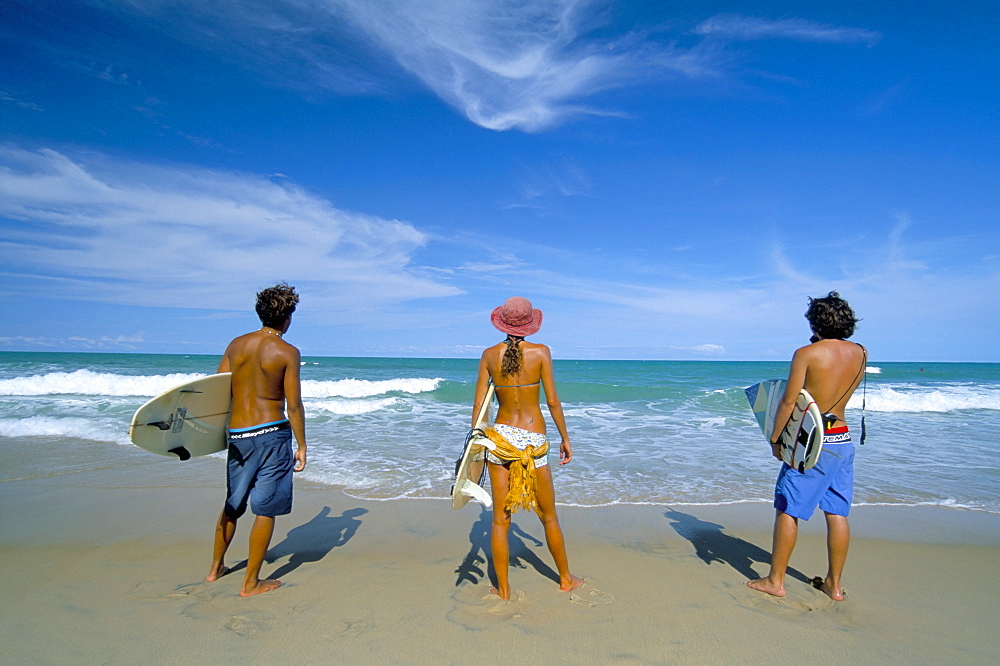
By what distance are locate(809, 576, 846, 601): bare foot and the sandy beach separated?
56 millimetres

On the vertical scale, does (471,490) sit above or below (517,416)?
below

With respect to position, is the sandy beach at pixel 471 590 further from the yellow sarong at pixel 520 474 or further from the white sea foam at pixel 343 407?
the white sea foam at pixel 343 407

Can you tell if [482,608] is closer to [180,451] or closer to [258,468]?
[258,468]

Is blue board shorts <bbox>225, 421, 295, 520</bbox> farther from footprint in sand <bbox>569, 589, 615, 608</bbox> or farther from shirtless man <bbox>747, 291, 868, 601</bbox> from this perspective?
shirtless man <bbox>747, 291, 868, 601</bbox>

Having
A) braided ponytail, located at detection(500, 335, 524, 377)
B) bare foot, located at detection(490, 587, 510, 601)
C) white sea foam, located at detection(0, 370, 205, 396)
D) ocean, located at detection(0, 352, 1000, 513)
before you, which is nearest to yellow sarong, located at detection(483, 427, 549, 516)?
braided ponytail, located at detection(500, 335, 524, 377)

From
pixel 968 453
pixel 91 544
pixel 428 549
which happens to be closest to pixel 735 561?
pixel 428 549

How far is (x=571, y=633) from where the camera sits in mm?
2941

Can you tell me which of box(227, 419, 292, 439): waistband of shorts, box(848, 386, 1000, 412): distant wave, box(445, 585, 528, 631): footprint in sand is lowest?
box(445, 585, 528, 631): footprint in sand

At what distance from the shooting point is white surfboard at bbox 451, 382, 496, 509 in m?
3.40

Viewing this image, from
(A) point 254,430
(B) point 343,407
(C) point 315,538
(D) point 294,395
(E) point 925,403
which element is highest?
(D) point 294,395

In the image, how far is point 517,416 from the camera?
11.0 feet

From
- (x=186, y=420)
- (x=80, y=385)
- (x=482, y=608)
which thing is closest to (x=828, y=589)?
(x=482, y=608)

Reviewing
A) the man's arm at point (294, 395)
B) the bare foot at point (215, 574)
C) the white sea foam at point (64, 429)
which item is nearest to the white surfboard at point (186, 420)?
the man's arm at point (294, 395)

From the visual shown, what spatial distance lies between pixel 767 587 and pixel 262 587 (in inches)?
126
